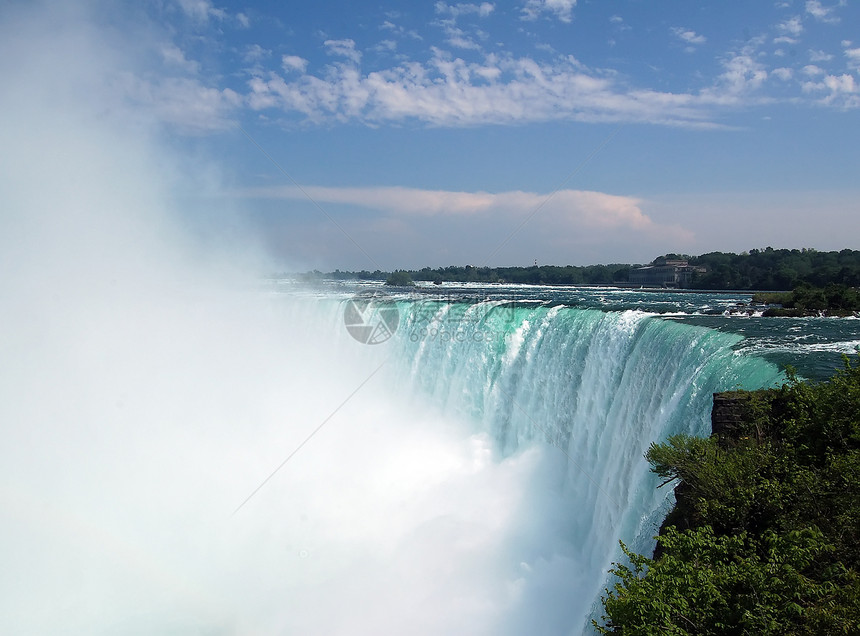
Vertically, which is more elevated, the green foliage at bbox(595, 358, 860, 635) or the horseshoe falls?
the green foliage at bbox(595, 358, 860, 635)

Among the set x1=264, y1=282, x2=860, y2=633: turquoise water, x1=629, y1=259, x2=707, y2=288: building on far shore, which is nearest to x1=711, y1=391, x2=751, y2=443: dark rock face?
x1=264, y1=282, x2=860, y2=633: turquoise water

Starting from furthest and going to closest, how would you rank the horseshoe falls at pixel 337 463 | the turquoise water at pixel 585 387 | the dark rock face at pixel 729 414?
1. the horseshoe falls at pixel 337 463
2. the turquoise water at pixel 585 387
3. the dark rock face at pixel 729 414

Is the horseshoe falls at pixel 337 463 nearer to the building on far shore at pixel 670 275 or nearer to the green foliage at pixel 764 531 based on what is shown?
the green foliage at pixel 764 531

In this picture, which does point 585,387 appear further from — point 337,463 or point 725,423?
point 337,463

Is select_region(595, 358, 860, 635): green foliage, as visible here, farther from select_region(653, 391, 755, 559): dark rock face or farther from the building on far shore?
the building on far shore

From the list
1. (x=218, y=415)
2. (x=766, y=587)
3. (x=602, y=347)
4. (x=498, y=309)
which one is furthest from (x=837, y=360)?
(x=218, y=415)

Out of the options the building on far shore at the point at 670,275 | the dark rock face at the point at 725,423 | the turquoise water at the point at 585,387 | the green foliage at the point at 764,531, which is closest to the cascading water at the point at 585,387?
the turquoise water at the point at 585,387

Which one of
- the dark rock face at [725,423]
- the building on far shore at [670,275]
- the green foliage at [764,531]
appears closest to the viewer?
the green foliage at [764,531]

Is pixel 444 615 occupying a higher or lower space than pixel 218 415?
lower

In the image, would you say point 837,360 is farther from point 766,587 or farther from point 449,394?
point 449,394
